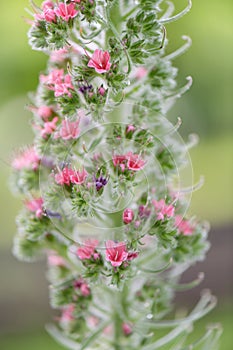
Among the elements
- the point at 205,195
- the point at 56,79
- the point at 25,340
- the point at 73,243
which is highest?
the point at 56,79

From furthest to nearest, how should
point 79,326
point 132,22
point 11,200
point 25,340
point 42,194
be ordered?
1. point 11,200
2. point 25,340
3. point 79,326
4. point 42,194
5. point 132,22

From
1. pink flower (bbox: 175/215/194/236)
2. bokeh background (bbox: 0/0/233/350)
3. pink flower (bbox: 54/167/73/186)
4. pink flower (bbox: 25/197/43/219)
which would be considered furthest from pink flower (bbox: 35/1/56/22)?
bokeh background (bbox: 0/0/233/350)

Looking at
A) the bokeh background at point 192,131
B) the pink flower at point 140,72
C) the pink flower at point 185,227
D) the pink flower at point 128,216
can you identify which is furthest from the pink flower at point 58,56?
the bokeh background at point 192,131

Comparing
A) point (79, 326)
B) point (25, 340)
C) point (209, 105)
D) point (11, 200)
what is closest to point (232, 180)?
point (209, 105)

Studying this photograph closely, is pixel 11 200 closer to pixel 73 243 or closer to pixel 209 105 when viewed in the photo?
pixel 209 105

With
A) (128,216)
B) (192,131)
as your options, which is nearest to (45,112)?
(128,216)

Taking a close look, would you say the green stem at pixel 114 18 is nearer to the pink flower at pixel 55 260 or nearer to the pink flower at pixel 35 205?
the pink flower at pixel 35 205
